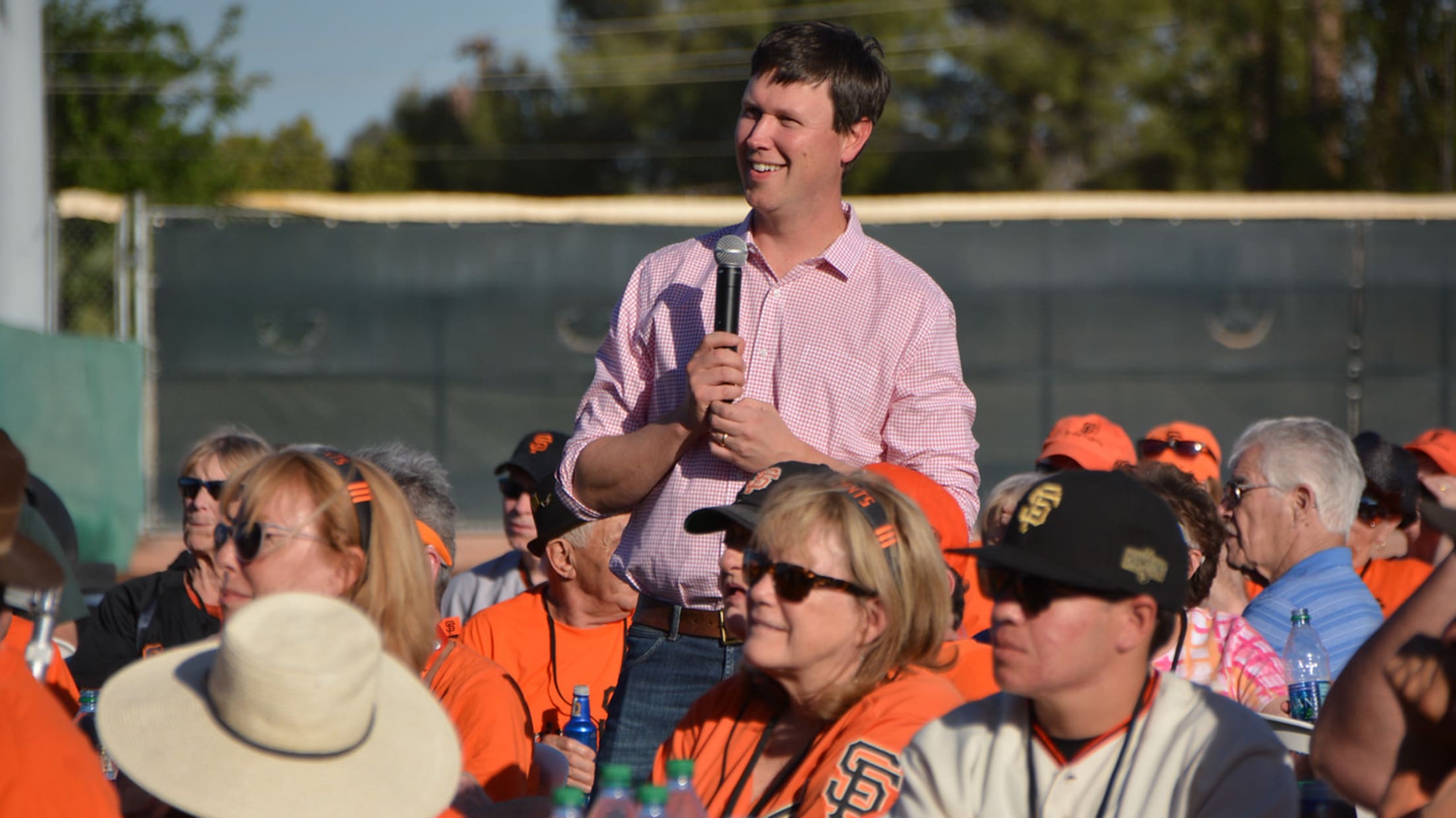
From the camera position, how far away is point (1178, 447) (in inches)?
244

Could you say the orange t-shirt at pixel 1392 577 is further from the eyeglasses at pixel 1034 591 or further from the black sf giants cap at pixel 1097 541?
the eyeglasses at pixel 1034 591

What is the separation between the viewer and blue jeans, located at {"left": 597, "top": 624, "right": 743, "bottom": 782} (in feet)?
11.1

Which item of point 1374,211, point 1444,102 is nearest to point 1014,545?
point 1374,211

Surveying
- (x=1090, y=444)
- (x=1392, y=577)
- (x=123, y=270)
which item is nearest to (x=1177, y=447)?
(x=1090, y=444)

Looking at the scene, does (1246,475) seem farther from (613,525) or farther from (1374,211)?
(1374,211)

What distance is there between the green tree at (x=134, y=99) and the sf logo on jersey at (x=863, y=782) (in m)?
25.9

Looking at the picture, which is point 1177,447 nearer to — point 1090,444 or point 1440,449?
point 1090,444

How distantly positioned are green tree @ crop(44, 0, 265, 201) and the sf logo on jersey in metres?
25.9

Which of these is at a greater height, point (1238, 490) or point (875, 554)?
point (875, 554)

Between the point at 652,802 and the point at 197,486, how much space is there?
3103 millimetres

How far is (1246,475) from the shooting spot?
5012 millimetres

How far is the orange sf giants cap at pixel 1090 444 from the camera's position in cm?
592

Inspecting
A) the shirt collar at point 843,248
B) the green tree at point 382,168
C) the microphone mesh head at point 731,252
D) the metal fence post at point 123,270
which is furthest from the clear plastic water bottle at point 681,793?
the green tree at point 382,168

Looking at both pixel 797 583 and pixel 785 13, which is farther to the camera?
pixel 785 13
